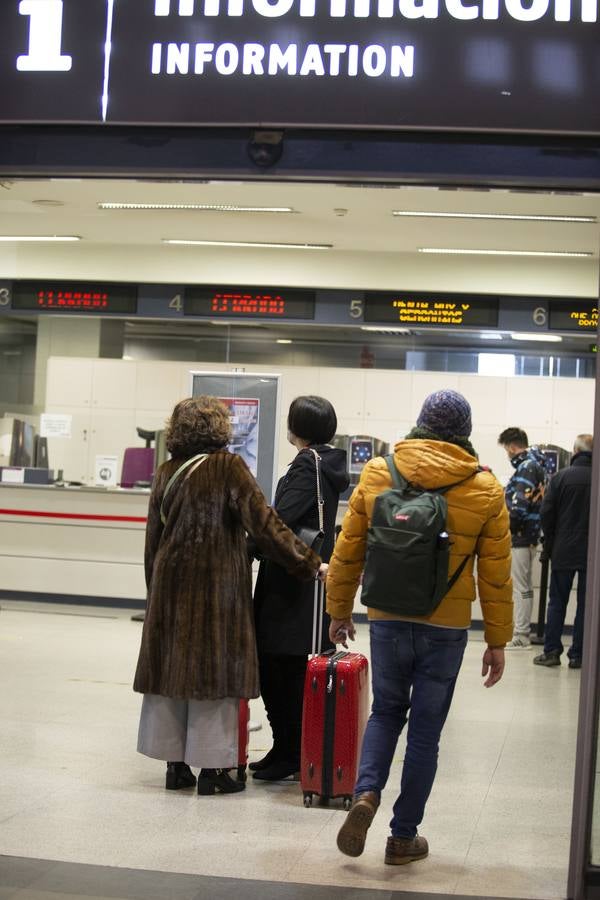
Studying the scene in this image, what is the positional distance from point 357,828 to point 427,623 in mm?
643

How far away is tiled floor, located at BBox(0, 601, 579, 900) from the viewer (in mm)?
3701

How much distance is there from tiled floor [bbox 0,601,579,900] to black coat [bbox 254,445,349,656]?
62 centimetres

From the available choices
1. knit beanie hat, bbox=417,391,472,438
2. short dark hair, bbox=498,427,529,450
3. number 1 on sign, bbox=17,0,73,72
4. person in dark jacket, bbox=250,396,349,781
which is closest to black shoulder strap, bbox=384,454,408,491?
knit beanie hat, bbox=417,391,472,438

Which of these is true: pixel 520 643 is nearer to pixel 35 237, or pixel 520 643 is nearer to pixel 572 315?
pixel 572 315

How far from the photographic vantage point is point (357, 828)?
3.55 m

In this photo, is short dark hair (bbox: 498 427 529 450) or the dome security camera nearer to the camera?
the dome security camera

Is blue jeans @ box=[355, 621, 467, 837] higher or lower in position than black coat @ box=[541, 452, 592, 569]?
lower

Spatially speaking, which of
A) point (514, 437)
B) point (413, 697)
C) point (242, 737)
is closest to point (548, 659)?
point (514, 437)

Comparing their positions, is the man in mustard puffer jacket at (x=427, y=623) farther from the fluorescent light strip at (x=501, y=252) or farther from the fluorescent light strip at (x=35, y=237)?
the fluorescent light strip at (x=35, y=237)

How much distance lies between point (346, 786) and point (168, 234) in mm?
6994

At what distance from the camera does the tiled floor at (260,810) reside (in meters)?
3.70

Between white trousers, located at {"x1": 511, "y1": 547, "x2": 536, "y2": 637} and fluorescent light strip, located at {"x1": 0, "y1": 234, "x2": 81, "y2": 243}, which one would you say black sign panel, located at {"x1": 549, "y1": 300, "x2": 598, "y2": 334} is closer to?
white trousers, located at {"x1": 511, "y1": 547, "x2": 536, "y2": 637}

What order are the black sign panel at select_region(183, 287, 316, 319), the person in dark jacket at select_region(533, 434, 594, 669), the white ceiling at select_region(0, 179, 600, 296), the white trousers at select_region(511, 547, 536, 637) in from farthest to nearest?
the black sign panel at select_region(183, 287, 316, 319) < the white trousers at select_region(511, 547, 536, 637) < the white ceiling at select_region(0, 179, 600, 296) < the person in dark jacket at select_region(533, 434, 594, 669)

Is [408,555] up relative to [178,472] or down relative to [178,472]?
down
